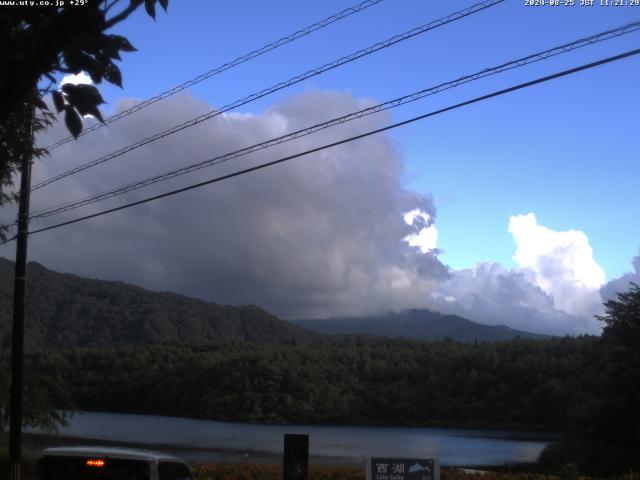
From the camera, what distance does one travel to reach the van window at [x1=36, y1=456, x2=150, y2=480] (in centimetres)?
887

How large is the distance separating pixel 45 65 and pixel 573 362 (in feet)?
212

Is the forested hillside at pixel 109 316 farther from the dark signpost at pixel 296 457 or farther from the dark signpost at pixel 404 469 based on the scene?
the dark signpost at pixel 404 469

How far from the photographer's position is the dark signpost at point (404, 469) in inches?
433

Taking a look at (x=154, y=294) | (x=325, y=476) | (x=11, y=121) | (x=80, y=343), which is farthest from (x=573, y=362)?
(x=154, y=294)

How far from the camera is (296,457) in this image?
11703 mm

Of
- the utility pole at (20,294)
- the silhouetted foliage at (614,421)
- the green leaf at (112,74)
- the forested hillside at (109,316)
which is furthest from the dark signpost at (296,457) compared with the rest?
the forested hillside at (109,316)

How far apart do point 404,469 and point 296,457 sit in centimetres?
170

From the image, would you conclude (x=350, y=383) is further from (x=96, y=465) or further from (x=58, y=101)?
(x=58, y=101)

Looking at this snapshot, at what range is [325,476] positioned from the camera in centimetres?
1906

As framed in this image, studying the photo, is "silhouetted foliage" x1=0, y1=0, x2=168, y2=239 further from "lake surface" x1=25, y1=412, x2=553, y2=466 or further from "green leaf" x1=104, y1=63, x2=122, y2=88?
"lake surface" x1=25, y1=412, x2=553, y2=466

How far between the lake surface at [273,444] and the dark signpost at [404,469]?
1928 cm

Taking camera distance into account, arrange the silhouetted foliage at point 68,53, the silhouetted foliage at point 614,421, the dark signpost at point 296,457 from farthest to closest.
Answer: the silhouetted foliage at point 614,421 < the dark signpost at point 296,457 < the silhouetted foliage at point 68,53

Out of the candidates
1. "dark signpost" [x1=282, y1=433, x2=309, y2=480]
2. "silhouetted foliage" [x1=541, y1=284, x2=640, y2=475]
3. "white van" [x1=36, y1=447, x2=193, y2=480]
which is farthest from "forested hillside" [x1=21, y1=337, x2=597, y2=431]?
"white van" [x1=36, y1=447, x2=193, y2=480]

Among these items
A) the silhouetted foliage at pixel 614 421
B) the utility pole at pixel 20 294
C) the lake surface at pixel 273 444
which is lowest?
the lake surface at pixel 273 444
